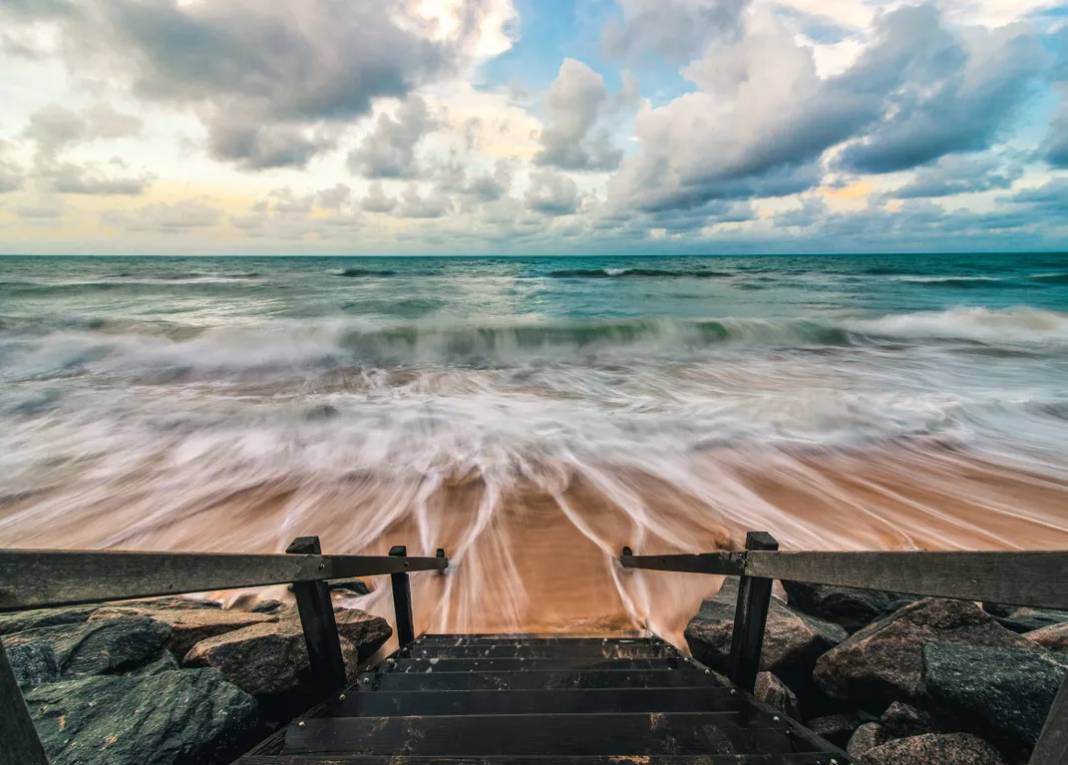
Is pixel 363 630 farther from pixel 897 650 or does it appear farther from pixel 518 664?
pixel 897 650

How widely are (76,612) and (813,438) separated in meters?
9.55

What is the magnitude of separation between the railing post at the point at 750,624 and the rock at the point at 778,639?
806 mm

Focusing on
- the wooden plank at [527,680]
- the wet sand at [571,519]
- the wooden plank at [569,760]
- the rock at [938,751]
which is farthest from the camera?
the wet sand at [571,519]

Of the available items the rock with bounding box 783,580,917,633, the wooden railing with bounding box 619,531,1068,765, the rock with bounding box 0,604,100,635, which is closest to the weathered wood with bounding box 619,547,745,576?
the wooden railing with bounding box 619,531,1068,765

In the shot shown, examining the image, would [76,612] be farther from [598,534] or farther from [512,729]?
[598,534]

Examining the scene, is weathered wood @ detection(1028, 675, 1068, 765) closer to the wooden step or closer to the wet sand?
the wooden step

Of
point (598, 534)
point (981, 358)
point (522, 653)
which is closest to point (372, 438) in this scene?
point (598, 534)

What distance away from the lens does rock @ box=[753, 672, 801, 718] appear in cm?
292

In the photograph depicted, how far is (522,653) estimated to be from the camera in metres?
3.42

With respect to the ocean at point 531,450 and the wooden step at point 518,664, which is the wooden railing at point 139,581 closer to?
the wooden step at point 518,664

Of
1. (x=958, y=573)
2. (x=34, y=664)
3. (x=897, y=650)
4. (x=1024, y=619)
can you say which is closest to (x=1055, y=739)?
(x=958, y=573)

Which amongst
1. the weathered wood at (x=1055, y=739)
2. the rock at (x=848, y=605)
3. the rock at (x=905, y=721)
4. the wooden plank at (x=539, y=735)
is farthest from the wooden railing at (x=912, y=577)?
the rock at (x=848, y=605)

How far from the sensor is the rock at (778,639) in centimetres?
330

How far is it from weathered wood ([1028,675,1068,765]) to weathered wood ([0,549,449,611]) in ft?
6.56
